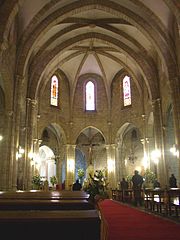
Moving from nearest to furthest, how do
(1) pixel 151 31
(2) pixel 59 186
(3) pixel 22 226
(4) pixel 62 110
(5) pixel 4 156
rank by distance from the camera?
(3) pixel 22 226, (5) pixel 4 156, (1) pixel 151 31, (2) pixel 59 186, (4) pixel 62 110

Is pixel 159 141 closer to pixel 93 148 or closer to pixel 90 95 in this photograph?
pixel 90 95

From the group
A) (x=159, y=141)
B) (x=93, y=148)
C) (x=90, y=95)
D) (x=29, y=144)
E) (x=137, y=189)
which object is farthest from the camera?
(x=93, y=148)

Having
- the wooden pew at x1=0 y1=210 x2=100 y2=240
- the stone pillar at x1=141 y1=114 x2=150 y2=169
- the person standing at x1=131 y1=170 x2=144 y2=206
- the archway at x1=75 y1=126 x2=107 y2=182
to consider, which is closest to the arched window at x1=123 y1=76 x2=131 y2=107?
the stone pillar at x1=141 y1=114 x2=150 y2=169

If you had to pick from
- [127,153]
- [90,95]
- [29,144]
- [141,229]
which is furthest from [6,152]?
[127,153]

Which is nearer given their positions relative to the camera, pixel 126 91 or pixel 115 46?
pixel 115 46

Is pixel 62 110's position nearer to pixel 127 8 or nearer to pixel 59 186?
pixel 59 186

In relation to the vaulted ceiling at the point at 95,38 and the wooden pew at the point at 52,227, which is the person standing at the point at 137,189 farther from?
the wooden pew at the point at 52,227

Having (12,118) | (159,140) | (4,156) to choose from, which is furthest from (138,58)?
(4,156)

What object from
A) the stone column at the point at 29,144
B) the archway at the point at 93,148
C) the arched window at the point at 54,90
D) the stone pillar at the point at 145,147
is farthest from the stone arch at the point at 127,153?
the stone column at the point at 29,144

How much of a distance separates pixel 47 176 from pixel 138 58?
61.6ft

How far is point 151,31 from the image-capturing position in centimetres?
1758

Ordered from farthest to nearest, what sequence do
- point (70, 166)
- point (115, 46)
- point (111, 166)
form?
point (111, 166) < point (70, 166) < point (115, 46)

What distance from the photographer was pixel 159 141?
1916cm

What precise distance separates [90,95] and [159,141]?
12868mm
